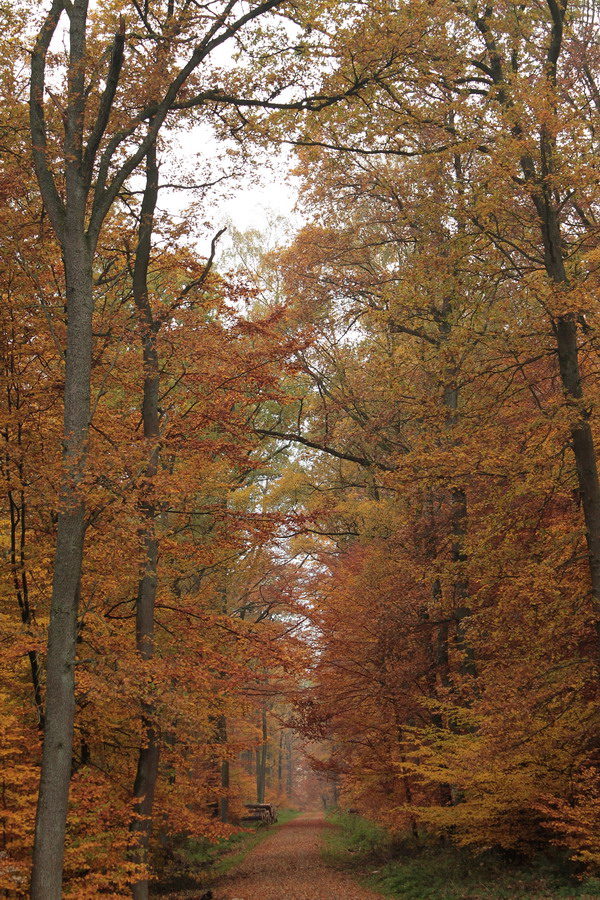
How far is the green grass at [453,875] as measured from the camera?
8906 mm

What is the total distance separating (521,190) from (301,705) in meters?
10.3

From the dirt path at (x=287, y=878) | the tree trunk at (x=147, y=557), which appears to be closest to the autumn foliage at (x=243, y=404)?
the tree trunk at (x=147, y=557)

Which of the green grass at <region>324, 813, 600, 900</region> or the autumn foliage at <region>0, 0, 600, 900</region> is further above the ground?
the autumn foliage at <region>0, 0, 600, 900</region>

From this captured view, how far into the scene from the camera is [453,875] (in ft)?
36.5

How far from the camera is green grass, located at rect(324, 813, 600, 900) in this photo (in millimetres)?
8906

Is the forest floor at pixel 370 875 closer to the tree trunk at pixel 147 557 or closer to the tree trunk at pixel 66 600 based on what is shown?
the tree trunk at pixel 147 557

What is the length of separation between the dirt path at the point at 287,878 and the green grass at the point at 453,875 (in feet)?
1.54

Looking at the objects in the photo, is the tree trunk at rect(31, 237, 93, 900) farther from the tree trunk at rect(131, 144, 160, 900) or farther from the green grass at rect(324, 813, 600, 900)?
the green grass at rect(324, 813, 600, 900)

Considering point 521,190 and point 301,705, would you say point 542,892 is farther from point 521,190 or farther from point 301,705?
point 521,190

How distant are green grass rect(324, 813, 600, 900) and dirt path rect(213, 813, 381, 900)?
47 centimetres

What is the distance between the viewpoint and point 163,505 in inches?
391

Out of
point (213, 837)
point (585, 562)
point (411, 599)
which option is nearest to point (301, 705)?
point (411, 599)

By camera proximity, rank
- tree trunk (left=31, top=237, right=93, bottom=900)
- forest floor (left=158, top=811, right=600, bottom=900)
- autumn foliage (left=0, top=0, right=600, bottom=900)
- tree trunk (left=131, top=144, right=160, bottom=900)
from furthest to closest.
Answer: forest floor (left=158, top=811, right=600, bottom=900) < tree trunk (left=131, top=144, right=160, bottom=900) < autumn foliage (left=0, top=0, right=600, bottom=900) < tree trunk (left=31, top=237, right=93, bottom=900)

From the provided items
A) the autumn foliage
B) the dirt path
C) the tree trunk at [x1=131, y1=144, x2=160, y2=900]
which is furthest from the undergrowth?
the autumn foliage
